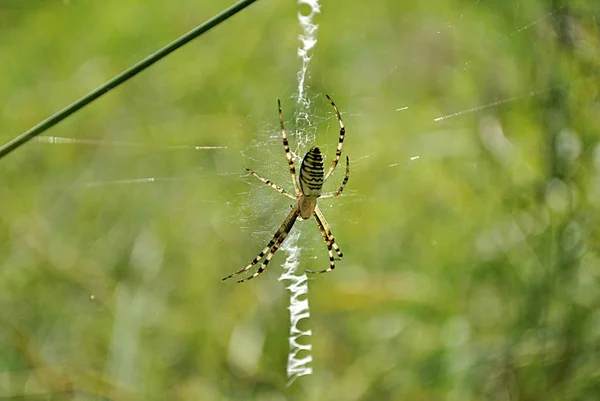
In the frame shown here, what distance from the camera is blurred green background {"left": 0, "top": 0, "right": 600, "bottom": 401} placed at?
2703 mm

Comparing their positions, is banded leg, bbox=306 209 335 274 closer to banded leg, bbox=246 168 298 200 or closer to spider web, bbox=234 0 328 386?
spider web, bbox=234 0 328 386

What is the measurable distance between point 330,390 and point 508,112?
167 cm

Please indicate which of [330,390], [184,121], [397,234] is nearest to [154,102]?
[184,121]

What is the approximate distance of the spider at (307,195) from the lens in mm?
2463

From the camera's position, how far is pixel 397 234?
3549mm

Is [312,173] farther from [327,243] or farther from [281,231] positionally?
[327,243]

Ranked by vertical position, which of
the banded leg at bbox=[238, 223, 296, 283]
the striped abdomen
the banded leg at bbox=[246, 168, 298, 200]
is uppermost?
the banded leg at bbox=[246, 168, 298, 200]

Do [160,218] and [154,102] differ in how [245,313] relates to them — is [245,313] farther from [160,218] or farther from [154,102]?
[154,102]

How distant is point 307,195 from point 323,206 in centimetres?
36

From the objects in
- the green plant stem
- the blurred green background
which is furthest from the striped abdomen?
the green plant stem

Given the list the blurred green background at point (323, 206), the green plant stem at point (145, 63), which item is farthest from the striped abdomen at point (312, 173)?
the green plant stem at point (145, 63)

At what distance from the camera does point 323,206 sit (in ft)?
10.8

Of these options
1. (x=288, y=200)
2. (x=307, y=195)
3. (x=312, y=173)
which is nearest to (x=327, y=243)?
(x=288, y=200)

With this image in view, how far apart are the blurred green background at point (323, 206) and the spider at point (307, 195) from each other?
71 mm
